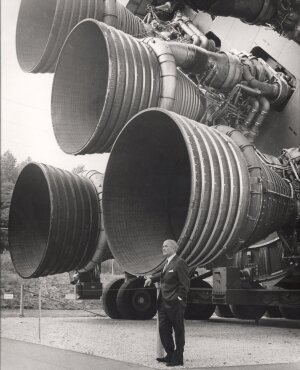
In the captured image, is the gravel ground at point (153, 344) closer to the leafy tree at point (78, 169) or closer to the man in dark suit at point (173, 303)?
the man in dark suit at point (173, 303)

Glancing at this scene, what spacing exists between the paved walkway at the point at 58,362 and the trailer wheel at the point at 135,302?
177 inches

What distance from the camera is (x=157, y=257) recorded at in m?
5.52

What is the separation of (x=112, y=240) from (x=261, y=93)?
3.66 meters

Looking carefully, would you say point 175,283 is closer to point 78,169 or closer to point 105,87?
point 105,87

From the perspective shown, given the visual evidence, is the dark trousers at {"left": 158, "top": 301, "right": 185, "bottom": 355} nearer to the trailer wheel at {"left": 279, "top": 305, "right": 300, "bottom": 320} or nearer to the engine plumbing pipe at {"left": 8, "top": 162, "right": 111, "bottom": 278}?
the engine plumbing pipe at {"left": 8, "top": 162, "right": 111, "bottom": 278}

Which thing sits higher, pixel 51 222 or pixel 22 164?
pixel 22 164

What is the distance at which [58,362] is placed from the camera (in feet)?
12.2

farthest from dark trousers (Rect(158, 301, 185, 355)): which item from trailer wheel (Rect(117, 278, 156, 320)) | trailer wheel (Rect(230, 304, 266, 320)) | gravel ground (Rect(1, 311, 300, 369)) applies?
trailer wheel (Rect(117, 278, 156, 320))

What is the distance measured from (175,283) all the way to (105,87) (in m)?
3.89

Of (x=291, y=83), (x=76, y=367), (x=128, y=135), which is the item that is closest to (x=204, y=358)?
(x=76, y=367)

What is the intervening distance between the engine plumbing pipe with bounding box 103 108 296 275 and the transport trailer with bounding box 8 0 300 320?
2 centimetres

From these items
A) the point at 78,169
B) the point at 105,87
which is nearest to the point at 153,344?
the point at 105,87

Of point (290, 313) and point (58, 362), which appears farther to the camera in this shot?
point (290, 313)

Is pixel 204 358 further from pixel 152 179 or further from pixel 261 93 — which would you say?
pixel 261 93
